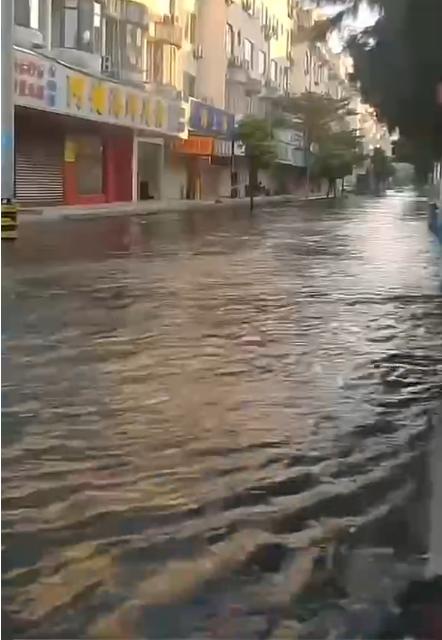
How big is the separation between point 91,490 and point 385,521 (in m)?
0.53

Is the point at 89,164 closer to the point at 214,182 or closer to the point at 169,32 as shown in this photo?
the point at 214,182

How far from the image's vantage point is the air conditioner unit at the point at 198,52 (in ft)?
5.82

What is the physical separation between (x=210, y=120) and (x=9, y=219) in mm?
467

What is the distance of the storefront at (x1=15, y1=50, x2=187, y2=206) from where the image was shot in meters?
1.67

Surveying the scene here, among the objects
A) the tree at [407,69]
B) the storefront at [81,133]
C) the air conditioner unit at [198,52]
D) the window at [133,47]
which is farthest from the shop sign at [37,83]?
the tree at [407,69]

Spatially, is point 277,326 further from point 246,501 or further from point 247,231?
point 246,501

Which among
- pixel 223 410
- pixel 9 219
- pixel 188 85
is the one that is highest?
pixel 188 85

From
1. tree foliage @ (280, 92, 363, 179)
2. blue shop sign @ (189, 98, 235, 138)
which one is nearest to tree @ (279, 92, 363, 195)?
tree foliage @ (280, 92, 363, 179)

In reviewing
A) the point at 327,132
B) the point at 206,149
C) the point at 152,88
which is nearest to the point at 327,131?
the point at 327,132

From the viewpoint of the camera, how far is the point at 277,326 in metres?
2.04

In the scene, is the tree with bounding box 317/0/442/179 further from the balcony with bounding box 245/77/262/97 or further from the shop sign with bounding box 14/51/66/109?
the shop sign with bounding box 14/51/66/109

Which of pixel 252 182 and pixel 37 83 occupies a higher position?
pixel 37 83

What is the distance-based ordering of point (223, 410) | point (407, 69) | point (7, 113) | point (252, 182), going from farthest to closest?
point (223, 410), point (252, 182), point (407, 69), point (7, 113)

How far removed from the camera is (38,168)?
6.01 ft
